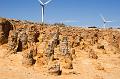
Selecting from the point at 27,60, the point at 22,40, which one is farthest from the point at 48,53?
the point at 22,40

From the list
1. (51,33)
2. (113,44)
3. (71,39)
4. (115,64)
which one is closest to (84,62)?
(115,64)

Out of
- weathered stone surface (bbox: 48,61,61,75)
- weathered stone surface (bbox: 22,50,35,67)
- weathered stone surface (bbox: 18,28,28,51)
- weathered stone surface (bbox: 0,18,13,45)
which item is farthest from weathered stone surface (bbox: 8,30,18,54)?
weathered stone surface (bbox: 48,61,61,75)

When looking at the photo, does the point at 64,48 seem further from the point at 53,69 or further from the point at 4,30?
the point at 4,30

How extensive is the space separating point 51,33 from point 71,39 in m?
5.06

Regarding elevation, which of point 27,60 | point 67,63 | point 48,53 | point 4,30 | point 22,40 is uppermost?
point 4,30

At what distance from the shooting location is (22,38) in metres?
37.8

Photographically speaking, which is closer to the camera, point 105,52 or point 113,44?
point 105,52

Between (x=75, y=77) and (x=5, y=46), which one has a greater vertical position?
(x=5, y=46)

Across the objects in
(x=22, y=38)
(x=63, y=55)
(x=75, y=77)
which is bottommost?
(x=75, y=77)

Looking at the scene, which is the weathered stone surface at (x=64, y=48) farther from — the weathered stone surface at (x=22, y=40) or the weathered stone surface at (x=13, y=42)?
the weathered stone surface at (x=22, y=40)

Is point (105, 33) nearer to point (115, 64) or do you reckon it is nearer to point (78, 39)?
point (78, 39)

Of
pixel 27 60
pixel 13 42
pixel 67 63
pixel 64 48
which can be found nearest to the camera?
pixel 27 60

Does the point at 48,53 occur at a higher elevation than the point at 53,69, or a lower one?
higher

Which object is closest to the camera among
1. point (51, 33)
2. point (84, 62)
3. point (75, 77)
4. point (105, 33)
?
point (75, 77)
